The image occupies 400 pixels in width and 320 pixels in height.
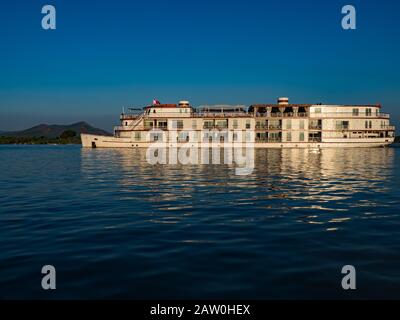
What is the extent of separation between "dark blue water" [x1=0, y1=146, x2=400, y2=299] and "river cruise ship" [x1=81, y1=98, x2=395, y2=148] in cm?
6385

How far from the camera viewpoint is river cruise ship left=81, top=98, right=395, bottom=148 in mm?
79200

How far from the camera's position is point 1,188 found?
19.5 m

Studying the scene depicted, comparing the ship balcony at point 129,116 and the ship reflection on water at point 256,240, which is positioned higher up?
the ship balcony at point 129,116

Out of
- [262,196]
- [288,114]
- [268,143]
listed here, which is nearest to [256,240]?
[262,196]

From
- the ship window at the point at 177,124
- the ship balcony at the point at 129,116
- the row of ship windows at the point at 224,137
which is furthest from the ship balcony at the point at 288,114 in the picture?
the ship balcony at the point at 129,116

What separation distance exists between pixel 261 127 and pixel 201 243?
246 feet

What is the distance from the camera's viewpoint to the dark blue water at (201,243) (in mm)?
6363

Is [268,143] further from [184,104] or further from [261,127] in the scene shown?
[184,104]

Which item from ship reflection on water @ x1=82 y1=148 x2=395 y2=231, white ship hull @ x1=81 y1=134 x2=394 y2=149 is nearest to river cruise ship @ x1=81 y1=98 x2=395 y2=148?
white ship hull @ x1=81 y1=134 x2=394 y2=149

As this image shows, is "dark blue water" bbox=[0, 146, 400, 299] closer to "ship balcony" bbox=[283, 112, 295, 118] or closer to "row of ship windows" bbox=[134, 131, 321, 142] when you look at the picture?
"row of ship windows" bbox=[134, 131, 321, 142]

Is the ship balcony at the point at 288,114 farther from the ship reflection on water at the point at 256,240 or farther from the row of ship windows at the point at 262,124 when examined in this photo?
the ship reflection on water at the point at 256,240

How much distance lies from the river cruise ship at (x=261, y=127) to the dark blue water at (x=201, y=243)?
63851mm

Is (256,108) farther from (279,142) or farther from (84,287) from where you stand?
(84,287)

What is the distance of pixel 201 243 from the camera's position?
8.96 meters
